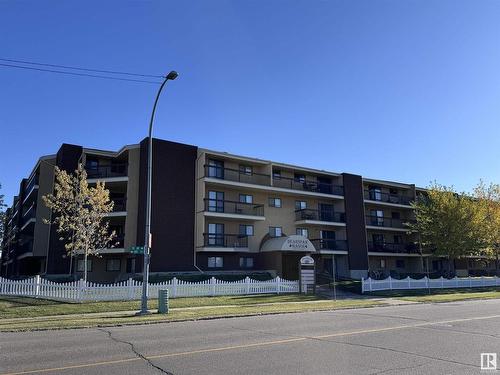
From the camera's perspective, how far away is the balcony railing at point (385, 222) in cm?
4984

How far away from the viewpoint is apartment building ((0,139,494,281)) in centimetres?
3491

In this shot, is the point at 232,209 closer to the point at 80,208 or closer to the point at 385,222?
the point at 80,208

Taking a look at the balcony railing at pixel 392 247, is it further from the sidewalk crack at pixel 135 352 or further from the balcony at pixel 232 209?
the sidewalk crack at pixel 135 352

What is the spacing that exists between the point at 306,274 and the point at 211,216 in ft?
32.8

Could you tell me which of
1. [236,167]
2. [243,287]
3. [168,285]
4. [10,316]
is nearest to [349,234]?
[236,167]

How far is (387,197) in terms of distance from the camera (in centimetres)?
5275

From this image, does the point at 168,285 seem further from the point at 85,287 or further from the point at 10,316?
the point at 10,316

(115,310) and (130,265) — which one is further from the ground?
(130,265)

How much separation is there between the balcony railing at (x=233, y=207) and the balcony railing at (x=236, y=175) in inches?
81.1

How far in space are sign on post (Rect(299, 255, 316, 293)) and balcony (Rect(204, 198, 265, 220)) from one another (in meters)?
9.20

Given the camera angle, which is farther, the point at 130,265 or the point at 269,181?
the point at 269,181

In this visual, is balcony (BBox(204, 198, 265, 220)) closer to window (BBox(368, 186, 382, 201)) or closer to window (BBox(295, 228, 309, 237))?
window (BBox(295, 228, 309, 237))

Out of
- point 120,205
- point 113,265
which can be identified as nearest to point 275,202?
point 120,205

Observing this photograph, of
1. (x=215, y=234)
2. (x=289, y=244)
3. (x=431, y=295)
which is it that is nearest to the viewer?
(x=431, y=295)
